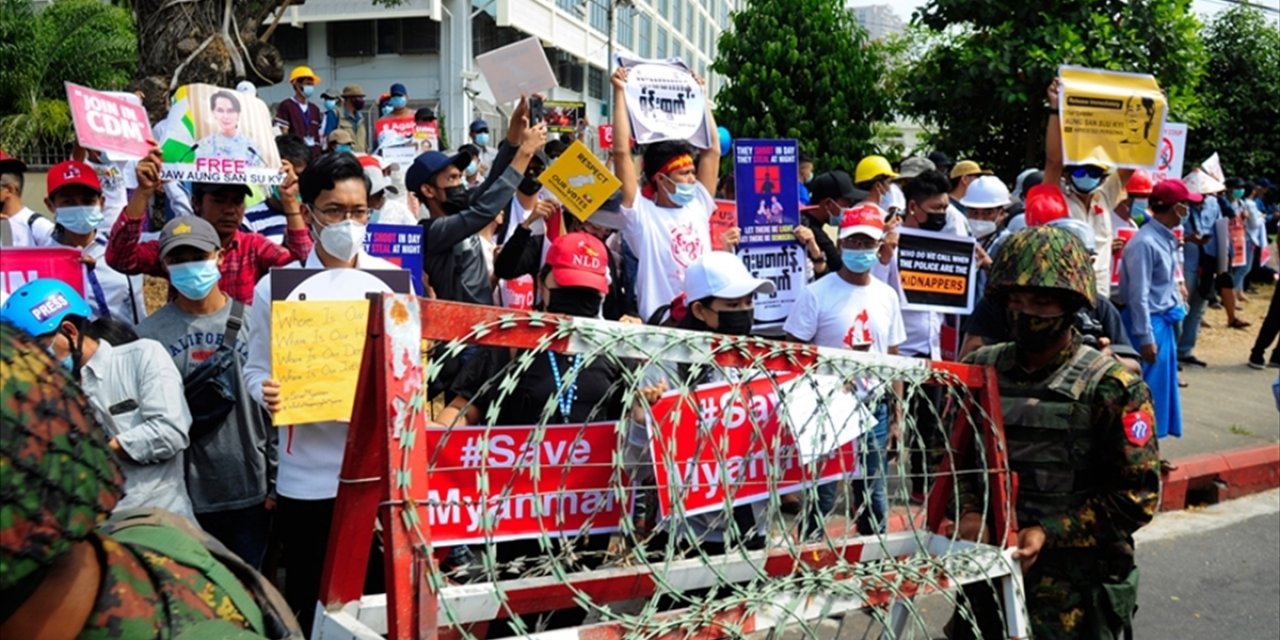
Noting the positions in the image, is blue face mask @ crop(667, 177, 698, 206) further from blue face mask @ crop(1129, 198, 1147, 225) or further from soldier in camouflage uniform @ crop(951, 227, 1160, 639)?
blue face mask @ crop(1129, 198, 1147, 225)

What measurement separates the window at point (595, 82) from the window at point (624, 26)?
2272mm

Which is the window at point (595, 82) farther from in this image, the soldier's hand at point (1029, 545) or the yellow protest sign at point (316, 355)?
the soldier's hand at point (1029, 545)

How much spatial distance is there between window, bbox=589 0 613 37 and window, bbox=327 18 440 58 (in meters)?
12.1

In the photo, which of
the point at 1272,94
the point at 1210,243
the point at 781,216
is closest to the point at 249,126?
the point at 781,216

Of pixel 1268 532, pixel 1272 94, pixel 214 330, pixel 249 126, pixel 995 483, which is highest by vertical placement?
pixel 1272 94

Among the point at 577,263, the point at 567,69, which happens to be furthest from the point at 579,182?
the point at 567,69

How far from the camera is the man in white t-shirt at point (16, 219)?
18.4 ft

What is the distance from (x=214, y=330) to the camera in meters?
4.18

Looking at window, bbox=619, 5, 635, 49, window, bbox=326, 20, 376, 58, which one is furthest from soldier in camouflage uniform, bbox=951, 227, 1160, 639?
window, bbox=619, 5, 635, 49

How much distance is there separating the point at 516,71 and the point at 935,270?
248cm

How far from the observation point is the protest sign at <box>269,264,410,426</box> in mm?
3303

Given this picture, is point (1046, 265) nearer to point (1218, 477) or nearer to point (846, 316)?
point (846, 316)

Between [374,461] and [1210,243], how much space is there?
1348 centimetres

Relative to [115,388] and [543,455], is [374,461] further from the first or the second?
[115,388]
